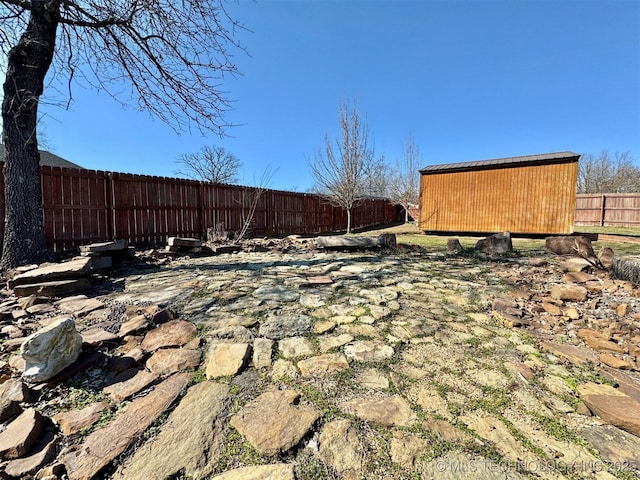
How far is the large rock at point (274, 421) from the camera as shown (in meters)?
1.10

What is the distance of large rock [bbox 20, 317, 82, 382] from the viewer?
142 centimetres

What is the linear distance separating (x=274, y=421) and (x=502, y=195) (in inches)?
435

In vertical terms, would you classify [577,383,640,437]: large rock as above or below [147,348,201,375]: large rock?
above

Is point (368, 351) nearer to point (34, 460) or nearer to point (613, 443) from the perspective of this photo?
point (613, 443)

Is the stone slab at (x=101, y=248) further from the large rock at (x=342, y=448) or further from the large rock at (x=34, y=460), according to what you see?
the large rock at (x=342, y=448)

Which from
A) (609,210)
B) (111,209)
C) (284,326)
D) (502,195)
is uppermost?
(502,195)

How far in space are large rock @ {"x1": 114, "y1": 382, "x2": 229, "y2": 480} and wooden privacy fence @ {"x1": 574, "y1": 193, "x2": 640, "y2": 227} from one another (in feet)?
61.6

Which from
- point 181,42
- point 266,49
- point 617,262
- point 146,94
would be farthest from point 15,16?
point 617,262

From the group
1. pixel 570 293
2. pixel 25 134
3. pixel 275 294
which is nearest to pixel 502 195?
pixel 570 293

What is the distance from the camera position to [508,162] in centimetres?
964

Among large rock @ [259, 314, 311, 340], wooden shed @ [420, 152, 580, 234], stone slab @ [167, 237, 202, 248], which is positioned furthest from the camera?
wooden shed @ [420, 152, 580, 234]

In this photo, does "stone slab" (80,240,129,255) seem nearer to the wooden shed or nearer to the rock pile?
the rock pile

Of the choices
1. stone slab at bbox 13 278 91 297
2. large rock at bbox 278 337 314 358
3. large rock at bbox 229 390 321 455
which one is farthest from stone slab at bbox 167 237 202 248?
large rock at bbox 229 390 321 455

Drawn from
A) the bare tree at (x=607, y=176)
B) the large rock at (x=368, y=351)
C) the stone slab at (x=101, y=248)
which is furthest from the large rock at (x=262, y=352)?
the bare tree at (x=607, y=176)
